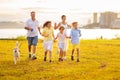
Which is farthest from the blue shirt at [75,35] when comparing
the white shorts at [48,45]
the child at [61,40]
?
the white shorts at [48,45]

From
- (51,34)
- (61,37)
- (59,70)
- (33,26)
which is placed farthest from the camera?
(33,26)

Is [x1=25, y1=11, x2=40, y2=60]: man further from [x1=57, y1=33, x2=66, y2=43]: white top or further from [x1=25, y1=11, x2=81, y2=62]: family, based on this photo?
[x1=57, y1=33, x2=66, y2=43]: white top

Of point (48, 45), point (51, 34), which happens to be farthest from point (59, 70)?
point (51, 34)

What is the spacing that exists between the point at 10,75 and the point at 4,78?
655 millimetres

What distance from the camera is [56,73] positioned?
49.6ft

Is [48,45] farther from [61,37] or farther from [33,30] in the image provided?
[33,30]

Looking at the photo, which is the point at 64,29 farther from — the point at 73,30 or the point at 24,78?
the point at 24,78

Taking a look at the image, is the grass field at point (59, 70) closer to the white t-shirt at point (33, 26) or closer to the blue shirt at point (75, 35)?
the blue shirt at point (75, 35)

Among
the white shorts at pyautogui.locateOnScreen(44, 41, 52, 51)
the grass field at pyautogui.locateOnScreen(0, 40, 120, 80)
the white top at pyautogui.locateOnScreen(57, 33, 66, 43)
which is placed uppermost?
the white top at pyautogui.locateOnScreen(57, 33, 66, 43)

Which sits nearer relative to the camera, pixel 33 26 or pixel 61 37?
pixel 61 37

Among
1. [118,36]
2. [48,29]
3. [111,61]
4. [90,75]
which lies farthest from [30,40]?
[118,36]

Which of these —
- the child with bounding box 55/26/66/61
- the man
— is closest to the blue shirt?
the child with bounding box 55/26/66/61

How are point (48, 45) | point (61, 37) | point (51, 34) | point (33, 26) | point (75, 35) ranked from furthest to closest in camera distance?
point (33, 26) < point (75, 35) < point (61, 37) < point (51, 34) < point (48, 45)

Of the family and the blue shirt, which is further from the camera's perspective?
the blue shirt
